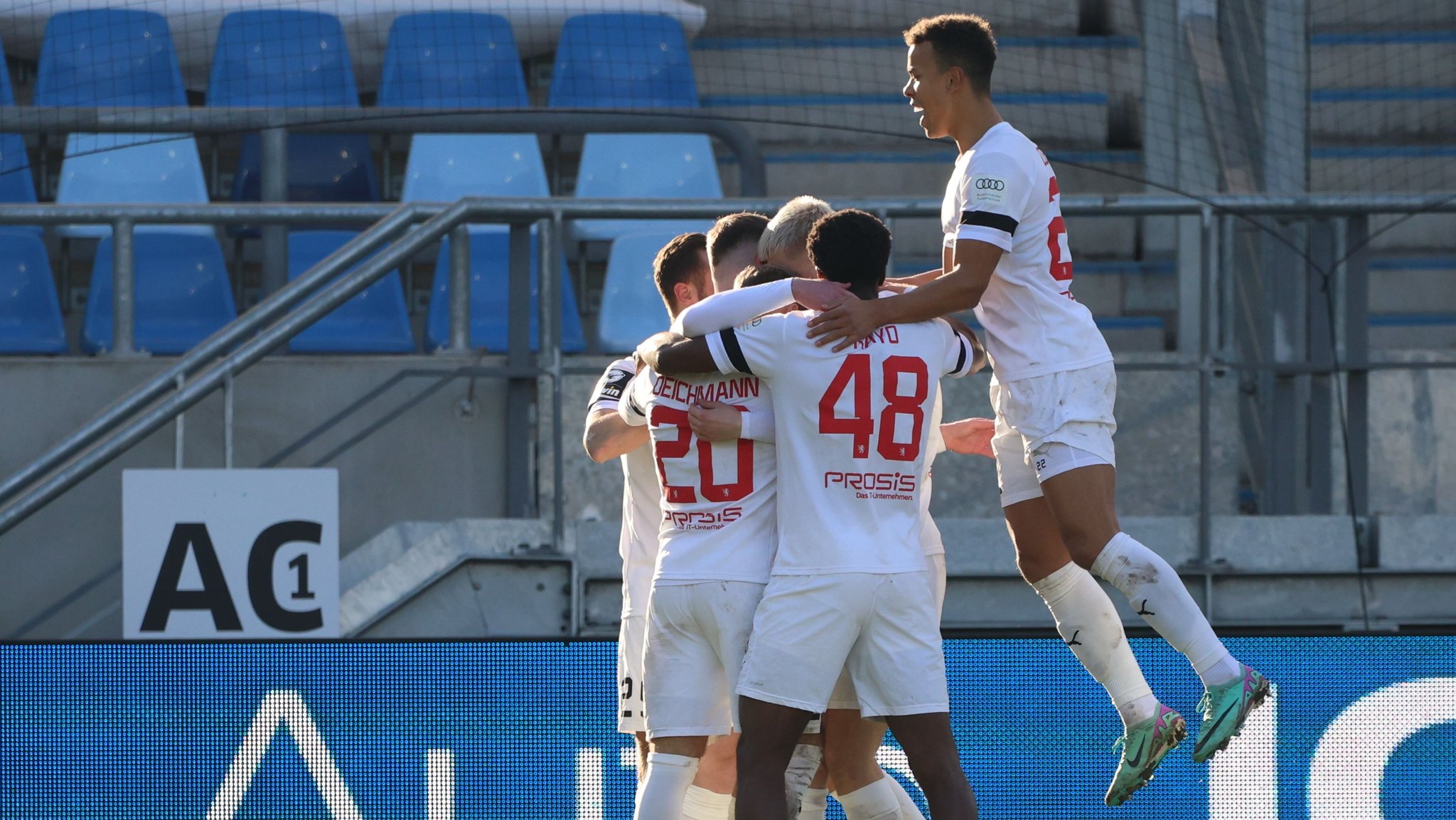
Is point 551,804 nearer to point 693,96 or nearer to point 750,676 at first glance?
point 750,676

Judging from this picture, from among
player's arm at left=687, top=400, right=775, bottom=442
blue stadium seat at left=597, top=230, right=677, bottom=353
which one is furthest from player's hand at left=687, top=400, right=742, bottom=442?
blue stadium seat at left=597, top=230, right=677, bottom=353

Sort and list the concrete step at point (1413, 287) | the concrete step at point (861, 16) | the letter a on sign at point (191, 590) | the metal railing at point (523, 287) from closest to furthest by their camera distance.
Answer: the letter a on sign at point (191, 590) → the metal railing at point (523, 287) → the concrete step at point (1413, 287) → the concrete step at point (861, 16)

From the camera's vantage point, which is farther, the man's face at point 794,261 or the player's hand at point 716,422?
the man's face at point 794,261

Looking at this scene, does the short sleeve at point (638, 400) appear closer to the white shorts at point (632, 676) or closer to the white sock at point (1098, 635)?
the white shorts at point (632, 676)

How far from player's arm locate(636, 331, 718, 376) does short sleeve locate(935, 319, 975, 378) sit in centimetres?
50

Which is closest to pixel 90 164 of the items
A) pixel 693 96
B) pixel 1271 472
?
pixel 693 96

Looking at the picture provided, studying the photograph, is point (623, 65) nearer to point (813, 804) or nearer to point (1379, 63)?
→ point (1379, 63)

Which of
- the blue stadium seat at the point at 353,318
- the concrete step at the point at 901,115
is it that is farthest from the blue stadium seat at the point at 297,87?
the concrete step at the point at 901,115

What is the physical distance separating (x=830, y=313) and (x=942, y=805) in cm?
106

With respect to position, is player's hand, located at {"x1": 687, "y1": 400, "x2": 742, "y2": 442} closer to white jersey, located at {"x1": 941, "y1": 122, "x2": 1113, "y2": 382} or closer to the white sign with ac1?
white jersey, located at {"x1": 941, "y1": 122, "x2": 1113, "y2": 382}

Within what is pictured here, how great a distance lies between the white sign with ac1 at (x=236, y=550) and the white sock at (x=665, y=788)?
2.38 m

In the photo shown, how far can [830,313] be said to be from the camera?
3.63 meters

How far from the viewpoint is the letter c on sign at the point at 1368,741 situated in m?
4.85

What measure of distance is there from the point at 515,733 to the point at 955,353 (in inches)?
76.3
